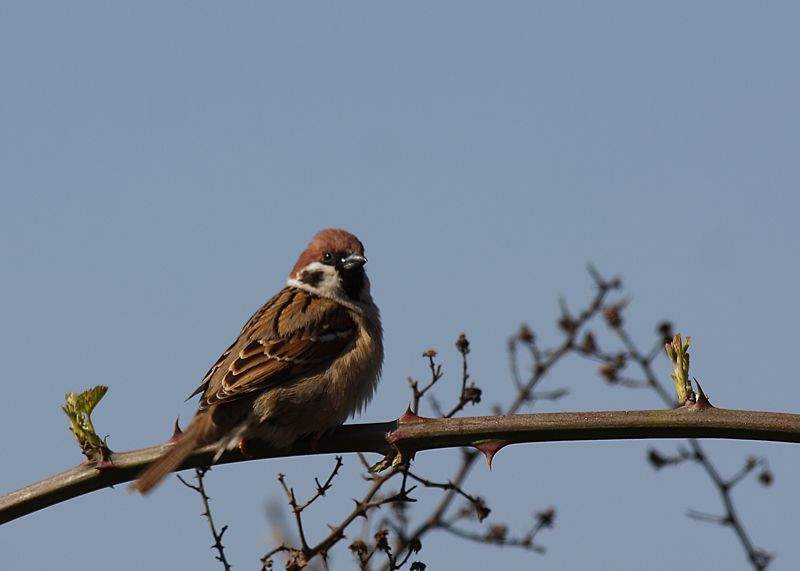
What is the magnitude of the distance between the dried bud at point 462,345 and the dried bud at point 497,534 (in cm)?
71

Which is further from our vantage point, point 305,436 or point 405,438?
point 305,436

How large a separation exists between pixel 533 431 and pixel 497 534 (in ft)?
5.06

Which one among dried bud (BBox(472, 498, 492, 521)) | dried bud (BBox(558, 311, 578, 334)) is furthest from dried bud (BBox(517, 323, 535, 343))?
dried bud (BBox(472, 498, 492, 521))

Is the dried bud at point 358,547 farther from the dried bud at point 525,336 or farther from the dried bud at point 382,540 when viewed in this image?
the dried bud at point 525,336

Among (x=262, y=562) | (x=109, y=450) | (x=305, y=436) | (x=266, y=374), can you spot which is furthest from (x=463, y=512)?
(x=109, y=450)

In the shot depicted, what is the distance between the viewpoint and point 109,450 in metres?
2.72

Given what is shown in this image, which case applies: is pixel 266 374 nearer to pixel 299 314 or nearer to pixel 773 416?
pixel 299 314

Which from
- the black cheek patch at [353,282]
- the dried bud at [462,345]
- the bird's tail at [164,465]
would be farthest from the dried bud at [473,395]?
the black cheek patch at [353,282]

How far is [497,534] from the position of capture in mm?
3988

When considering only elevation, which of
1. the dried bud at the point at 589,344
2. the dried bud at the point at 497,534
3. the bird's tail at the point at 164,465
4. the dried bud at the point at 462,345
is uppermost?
the dried bud at the point at 589,344

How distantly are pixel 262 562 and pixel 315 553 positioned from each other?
175 mm

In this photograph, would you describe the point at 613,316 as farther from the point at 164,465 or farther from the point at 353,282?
the point at 164,465

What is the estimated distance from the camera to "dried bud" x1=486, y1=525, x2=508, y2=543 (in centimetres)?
399

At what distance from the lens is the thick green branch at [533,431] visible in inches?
96.7
